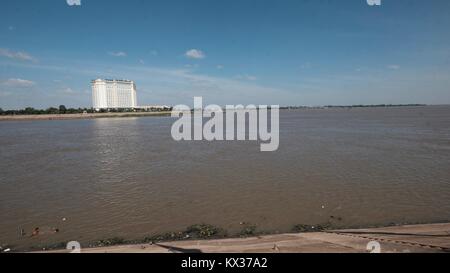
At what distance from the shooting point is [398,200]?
874cm

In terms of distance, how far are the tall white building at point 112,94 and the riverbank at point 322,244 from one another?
161 m

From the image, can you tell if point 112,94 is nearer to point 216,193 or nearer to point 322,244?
point 216,193

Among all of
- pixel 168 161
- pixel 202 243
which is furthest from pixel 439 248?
pixel 168 161

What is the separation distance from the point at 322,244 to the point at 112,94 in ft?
563

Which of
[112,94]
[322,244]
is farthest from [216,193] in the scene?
[112,94]

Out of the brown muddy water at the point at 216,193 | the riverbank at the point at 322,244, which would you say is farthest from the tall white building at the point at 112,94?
the riverbank at the point at 322,244

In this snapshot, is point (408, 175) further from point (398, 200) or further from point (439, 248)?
point (439, 248)

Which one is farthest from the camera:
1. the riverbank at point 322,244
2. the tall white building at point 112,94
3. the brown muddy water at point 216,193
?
the tall white building at point 112,94

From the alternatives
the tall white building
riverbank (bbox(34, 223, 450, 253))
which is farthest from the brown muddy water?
the tall white building

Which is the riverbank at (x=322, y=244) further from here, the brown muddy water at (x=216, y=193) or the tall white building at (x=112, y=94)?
the tall white building at (x=112, y=94)

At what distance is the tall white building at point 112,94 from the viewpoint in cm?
15438

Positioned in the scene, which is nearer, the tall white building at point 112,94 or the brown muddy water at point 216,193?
A: the brown muddy water at point 216,193
